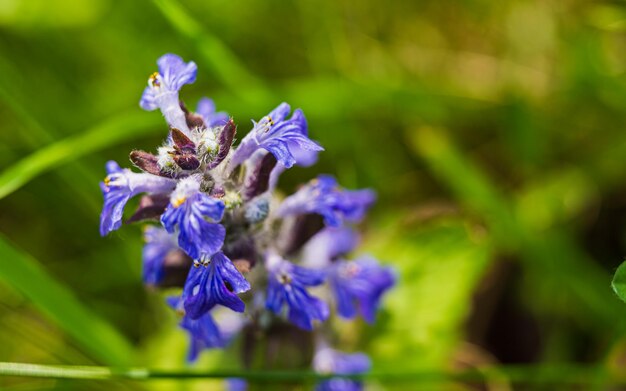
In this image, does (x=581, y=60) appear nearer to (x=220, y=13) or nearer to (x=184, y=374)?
(x=220, y=13)

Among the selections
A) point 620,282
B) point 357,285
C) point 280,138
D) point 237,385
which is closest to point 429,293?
point 357,285

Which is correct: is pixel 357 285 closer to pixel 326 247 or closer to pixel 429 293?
pixel 326 247

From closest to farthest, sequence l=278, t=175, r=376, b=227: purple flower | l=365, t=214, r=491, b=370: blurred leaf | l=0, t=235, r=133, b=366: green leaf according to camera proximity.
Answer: l=278, t=175, r=376, b=227: purple flower → l=0, t=235, r=133, b=366: green leaf → l=365, t=214, r=491, b=370: blurred leaf

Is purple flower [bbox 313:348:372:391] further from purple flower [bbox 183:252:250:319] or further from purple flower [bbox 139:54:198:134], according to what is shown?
purple flower [bbox 139:54:198:134]

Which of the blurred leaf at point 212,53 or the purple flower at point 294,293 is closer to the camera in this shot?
the purple flower at point 294,293

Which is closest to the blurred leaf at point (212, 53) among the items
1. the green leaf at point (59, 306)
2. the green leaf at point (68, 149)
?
the green leaf at point (68, 149)

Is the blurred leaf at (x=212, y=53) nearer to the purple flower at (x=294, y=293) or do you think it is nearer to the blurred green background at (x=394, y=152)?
the blurred green background at (x=394, y=152)

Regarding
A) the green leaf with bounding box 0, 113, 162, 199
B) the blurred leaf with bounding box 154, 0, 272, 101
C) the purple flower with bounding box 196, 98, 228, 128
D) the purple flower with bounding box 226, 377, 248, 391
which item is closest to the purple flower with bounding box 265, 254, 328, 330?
the purple flower with bounding box 196, 98, 228, 128
